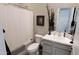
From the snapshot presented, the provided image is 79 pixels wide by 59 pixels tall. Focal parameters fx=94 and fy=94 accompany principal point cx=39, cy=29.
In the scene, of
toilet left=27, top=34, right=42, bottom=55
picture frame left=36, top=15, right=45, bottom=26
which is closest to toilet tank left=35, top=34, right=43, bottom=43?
toilet left=27, top=34, right=42, bottom=55

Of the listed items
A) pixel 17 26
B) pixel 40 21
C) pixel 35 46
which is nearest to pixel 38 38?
pixel 35 46

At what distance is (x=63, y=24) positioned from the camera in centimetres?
152

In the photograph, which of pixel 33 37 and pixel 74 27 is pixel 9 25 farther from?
pixel 74 27

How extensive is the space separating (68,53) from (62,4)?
74cm

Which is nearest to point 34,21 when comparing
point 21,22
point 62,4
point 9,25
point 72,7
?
point 21,22

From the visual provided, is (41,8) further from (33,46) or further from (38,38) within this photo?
(33,46)

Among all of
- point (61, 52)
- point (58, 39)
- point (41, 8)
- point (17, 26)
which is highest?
point (41, 8)

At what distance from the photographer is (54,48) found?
1.52 m

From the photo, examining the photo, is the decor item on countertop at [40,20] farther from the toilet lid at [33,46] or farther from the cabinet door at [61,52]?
the cabinet door at [61,52]

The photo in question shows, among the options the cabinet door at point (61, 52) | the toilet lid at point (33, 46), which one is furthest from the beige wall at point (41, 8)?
the cabinet door at point (61, 52)

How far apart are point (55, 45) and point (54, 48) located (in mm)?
60

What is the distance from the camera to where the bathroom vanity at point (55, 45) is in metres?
1.47
